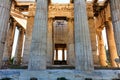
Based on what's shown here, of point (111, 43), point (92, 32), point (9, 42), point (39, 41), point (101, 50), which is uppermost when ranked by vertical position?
point (92, 32)

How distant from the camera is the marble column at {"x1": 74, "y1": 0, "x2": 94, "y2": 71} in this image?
55.9 feet

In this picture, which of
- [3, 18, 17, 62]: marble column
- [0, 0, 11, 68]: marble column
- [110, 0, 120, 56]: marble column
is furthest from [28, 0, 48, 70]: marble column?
[3, 18, 17, 62]: marble column

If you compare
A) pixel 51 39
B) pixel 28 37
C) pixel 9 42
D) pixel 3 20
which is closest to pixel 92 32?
pixel 51 39

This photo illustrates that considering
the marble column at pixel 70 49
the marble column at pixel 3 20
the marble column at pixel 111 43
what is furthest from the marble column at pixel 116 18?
the marble column at pixel 3 20

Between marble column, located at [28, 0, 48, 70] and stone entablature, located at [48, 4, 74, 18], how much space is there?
726 cm

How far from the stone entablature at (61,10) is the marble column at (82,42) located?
26.2 ft

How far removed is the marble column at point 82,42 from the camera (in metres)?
17.0

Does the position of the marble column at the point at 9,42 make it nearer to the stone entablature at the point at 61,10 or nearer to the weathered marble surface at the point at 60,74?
the stone entablature at the point at 61,10

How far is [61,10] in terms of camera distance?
28.4 m

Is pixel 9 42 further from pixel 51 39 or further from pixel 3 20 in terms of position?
pixel 3 20

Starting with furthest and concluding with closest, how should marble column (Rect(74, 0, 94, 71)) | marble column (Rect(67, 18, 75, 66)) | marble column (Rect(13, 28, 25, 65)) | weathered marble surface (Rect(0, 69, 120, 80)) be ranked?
marble column (Rect(13, 28, 25, 65)) → marble column (Rect(67, 18, 75, 66)) → marble column (Rect(74, 0, 94, 71)) → weathered marble surface (Rect(0, 69, 120, 80))

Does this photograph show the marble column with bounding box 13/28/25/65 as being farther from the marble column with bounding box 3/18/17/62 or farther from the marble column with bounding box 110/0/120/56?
the marble column with bounding box 110/0/120/56

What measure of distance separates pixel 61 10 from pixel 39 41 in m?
11.7

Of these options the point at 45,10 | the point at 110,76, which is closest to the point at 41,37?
the point at 45,10
